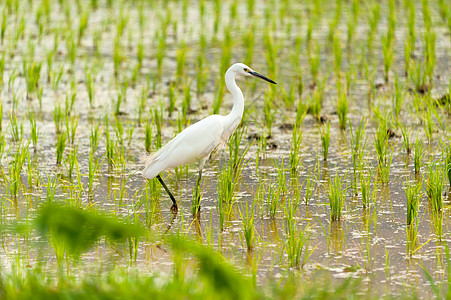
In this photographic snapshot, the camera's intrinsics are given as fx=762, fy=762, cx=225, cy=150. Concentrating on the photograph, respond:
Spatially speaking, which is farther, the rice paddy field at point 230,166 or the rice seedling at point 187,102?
the rice seedling at point 187,102

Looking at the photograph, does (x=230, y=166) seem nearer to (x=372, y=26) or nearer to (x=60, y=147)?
(x=60, y=147)

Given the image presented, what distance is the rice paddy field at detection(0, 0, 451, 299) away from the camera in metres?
3.08

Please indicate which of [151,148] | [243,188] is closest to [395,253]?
[243,188]

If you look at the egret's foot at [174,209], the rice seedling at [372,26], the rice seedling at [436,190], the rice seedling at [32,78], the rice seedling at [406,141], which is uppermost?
the rice seedling at [372,26]

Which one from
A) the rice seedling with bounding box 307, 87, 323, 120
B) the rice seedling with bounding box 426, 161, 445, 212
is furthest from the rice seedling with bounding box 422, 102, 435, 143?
the rice seedling with bounding box 426, 161, 445, 212

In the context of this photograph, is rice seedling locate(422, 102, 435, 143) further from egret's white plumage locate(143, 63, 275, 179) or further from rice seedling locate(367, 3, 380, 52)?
rice seedling locate(367, 3, 380, 52)

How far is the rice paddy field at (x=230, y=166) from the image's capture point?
3.08 m

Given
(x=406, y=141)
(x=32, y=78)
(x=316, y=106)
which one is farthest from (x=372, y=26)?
(x=32, y=78)

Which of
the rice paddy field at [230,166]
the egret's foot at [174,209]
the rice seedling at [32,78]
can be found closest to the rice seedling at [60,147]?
the rice paddy field at [230,166]

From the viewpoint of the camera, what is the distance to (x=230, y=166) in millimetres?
5965

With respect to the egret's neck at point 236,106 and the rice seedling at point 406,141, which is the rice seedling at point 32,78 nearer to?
the egret's neck at point 236,106

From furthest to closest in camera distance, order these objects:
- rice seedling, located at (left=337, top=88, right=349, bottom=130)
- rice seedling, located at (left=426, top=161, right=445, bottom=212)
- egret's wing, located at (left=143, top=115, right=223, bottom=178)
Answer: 1. rice seedling, located at (left=337, top=88, right=349, bottom=130)
2. egret's wing, located at (left=143, top=115, right=223, bottom=178)
3. rice seedling, located at (left=426, top=161, right=445, bottom=212)

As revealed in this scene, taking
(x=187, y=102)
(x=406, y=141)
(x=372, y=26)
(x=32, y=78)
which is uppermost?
(x=372, y=26)

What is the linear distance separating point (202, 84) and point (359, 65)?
215 cm
